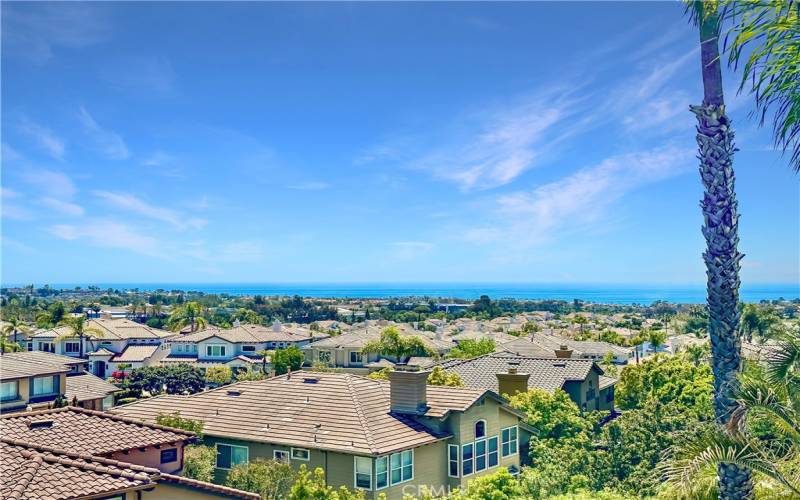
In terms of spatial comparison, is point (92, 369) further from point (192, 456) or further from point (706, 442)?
point (706, 442)

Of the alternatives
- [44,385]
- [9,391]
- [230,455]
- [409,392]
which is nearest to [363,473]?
[409,392]

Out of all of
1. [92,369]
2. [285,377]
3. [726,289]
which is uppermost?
[726,289]

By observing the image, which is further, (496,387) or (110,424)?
(496,387)

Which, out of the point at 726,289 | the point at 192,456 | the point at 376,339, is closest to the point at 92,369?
the point at 376,339

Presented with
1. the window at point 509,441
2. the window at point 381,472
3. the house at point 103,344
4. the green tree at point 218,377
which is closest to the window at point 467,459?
the window at point 509,441

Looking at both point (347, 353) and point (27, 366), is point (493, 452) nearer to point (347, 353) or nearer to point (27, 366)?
point (27, 366)

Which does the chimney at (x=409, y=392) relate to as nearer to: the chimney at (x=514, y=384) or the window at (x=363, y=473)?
the window at (x=363, y=473)

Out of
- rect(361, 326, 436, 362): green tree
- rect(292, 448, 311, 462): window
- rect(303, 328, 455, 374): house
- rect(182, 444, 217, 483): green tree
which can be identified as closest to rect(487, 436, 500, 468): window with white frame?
rect(292, 448, 311, 462): window
